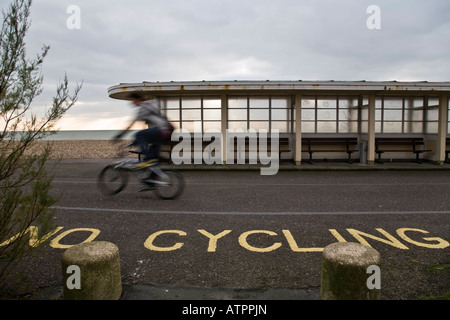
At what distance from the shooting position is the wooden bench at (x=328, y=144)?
1330cm

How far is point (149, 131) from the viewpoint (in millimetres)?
6652

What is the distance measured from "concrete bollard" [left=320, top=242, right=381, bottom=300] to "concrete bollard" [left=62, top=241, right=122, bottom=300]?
1808 millimetres

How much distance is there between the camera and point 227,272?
3463 mm

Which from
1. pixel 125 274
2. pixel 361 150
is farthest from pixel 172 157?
pixel 125 274

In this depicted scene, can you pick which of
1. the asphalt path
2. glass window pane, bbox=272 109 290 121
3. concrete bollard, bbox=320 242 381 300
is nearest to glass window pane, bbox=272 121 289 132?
glass window pane, bbox=272 109 290 121

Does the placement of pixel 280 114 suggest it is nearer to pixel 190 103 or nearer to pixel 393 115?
pixel 190 103

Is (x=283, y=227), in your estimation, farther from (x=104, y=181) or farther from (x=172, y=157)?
(x=172, y=157)

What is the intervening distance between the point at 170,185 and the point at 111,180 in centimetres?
129

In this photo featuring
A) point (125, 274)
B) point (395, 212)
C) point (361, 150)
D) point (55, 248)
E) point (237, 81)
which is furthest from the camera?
point (361, 150)

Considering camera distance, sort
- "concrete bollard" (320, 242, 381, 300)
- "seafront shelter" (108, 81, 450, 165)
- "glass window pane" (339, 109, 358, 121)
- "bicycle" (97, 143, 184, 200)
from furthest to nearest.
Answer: "glass window pane" (339, 109, 358, 121) → "seafront shelter" (108, 81, 450, 165) → "bicycle" (97, 143, 184, 200) → "concrete bollard" (320, 242, 381, 300)

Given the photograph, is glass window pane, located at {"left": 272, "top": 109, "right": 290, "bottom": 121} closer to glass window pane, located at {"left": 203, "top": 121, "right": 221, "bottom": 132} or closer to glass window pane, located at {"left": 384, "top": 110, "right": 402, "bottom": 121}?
glass window pane, located at {"left": 203, "top": 121, "right": 221, "bottom": 132}

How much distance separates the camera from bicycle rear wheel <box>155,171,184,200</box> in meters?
6.87

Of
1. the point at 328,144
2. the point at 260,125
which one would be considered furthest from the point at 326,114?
the point at 260,125
